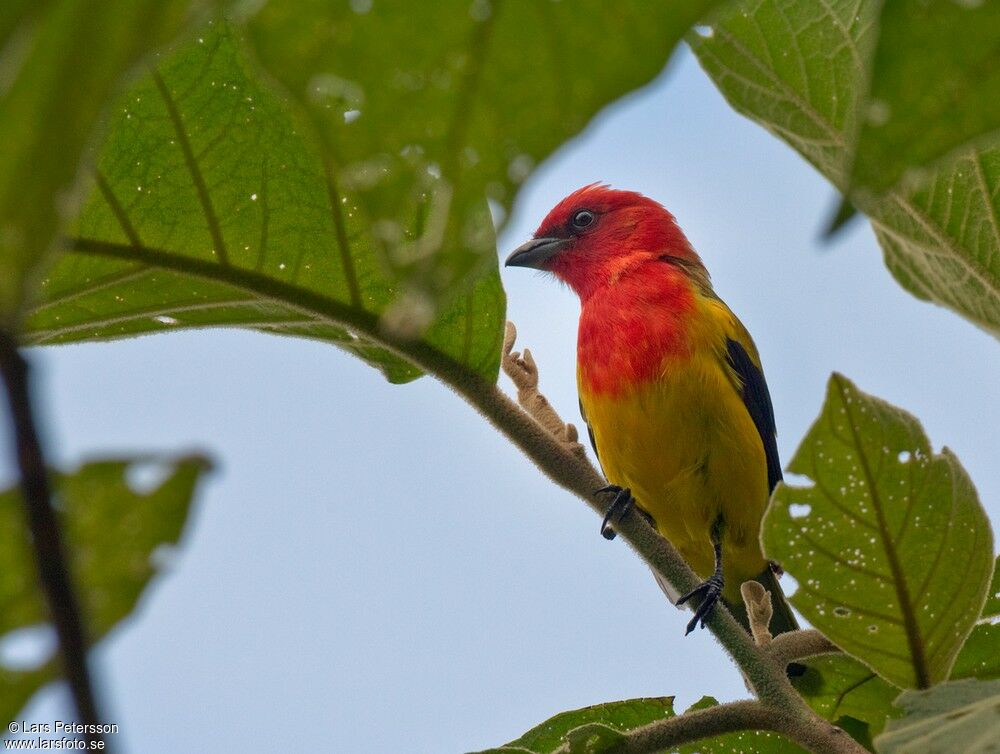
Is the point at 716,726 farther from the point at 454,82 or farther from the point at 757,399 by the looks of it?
the point at 757,399

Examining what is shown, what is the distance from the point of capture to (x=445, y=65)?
772 millimetres

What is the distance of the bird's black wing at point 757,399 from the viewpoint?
185 inches

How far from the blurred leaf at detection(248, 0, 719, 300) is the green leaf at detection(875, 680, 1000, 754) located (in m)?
0.93

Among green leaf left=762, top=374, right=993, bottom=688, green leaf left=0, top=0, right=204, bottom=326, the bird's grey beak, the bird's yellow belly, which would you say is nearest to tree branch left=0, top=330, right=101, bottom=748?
green leaf left=0, top=0, right=204, bottom=326

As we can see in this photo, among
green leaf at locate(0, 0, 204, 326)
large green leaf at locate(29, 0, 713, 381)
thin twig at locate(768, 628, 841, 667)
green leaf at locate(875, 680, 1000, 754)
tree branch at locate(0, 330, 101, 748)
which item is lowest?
green leaf at locate(875, 680, 1000, 754)

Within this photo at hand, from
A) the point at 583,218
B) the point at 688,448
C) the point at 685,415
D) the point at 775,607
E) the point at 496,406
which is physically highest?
the point at 583,218

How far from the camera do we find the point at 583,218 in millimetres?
6109

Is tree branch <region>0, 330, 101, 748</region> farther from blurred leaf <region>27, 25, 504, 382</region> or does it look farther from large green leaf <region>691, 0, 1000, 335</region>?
blurred leaf <region>27, 25, 504, 382</region>

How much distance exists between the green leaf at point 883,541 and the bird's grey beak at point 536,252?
4.06 metres

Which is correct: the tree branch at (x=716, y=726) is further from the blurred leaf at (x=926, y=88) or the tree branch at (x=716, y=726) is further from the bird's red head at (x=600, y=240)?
the bird's red head at (x=600, y=240)

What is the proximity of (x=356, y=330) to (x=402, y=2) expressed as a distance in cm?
133

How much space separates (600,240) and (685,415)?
66.0 inches

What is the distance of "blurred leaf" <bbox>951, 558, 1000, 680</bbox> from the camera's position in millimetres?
2267

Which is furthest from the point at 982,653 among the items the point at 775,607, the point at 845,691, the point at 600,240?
the point at 600,240
